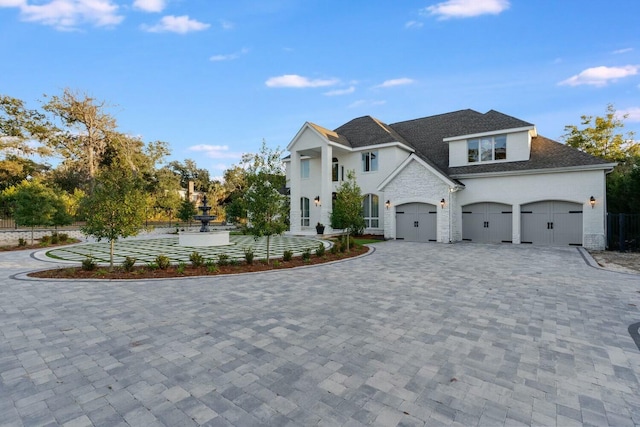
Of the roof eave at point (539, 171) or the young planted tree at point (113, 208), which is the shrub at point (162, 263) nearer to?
the young planted tree at point (113, 208)

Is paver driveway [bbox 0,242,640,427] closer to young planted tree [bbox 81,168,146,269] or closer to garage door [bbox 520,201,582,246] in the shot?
young planted tree [bbox 81,168,146,269]

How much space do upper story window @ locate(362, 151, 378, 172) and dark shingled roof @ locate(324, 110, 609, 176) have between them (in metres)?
0.78

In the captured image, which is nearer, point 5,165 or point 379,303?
point 379,303

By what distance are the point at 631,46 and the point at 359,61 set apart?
39.7 feet

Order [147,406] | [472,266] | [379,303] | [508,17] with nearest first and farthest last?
[147,406] < [379,303] < [472,266] < [508,17]

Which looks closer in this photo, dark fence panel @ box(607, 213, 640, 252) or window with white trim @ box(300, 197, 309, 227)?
dark fence panel @ box(607, 213, 640, 252)

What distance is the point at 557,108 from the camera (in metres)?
18.7

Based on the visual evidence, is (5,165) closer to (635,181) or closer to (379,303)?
(379,303)

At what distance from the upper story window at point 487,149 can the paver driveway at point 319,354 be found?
13.2m

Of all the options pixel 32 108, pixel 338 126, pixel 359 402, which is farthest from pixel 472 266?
pixel 32 108

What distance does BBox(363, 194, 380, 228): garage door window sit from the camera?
74.9ft

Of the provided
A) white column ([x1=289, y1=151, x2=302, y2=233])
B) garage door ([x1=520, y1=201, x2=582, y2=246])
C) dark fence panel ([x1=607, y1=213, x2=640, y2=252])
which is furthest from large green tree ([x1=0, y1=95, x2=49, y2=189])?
dark fence panel ([x1=607, y1=213, x2=640, y2=252])

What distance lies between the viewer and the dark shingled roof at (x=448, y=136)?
17.1 meters

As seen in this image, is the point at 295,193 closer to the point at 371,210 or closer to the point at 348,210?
the point at 371,210
